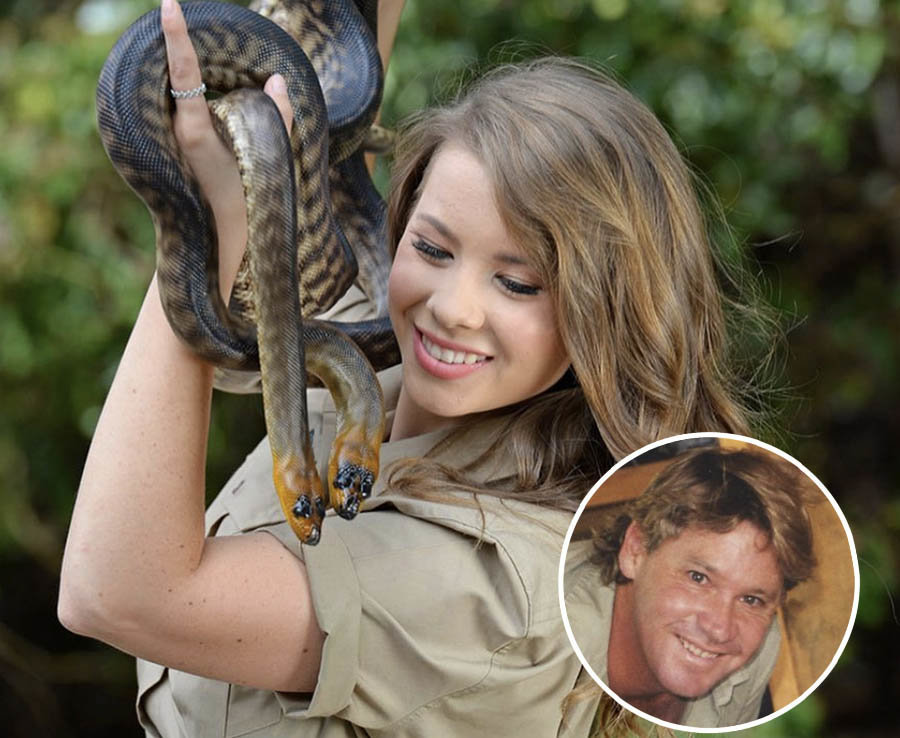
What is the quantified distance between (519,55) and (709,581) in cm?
192

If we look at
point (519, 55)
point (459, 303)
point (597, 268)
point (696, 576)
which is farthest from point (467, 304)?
point (519, 55)

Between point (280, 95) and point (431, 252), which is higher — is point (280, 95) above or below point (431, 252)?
above

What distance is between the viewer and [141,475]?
1.09 m

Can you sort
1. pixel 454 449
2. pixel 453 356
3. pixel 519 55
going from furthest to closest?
1. pixel 519 55
2. pixel 454 449
3. pixel 453 356

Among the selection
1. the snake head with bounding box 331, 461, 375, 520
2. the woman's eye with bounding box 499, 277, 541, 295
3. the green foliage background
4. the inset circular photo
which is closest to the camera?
the inset circular photo

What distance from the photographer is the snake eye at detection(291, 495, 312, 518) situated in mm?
1086

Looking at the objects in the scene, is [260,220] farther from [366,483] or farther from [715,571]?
[715,571]

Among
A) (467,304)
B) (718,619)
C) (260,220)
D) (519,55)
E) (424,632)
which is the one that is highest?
(260,220)

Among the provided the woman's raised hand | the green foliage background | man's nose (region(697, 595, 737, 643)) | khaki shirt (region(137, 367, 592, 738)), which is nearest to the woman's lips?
khaki shirt (region(137, 367, 592, 738))

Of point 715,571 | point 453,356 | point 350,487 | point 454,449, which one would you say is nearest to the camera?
point 715,571

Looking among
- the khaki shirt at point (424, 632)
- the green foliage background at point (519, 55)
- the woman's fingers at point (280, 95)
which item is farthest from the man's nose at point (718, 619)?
the green foliage background at point (519, 55)

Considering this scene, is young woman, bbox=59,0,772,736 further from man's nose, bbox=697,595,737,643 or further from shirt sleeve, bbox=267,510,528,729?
man's nose, bbox=697,595,737,643

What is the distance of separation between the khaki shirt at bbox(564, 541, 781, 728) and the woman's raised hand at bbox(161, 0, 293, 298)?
1.30 feet

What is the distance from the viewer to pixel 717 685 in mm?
1060
